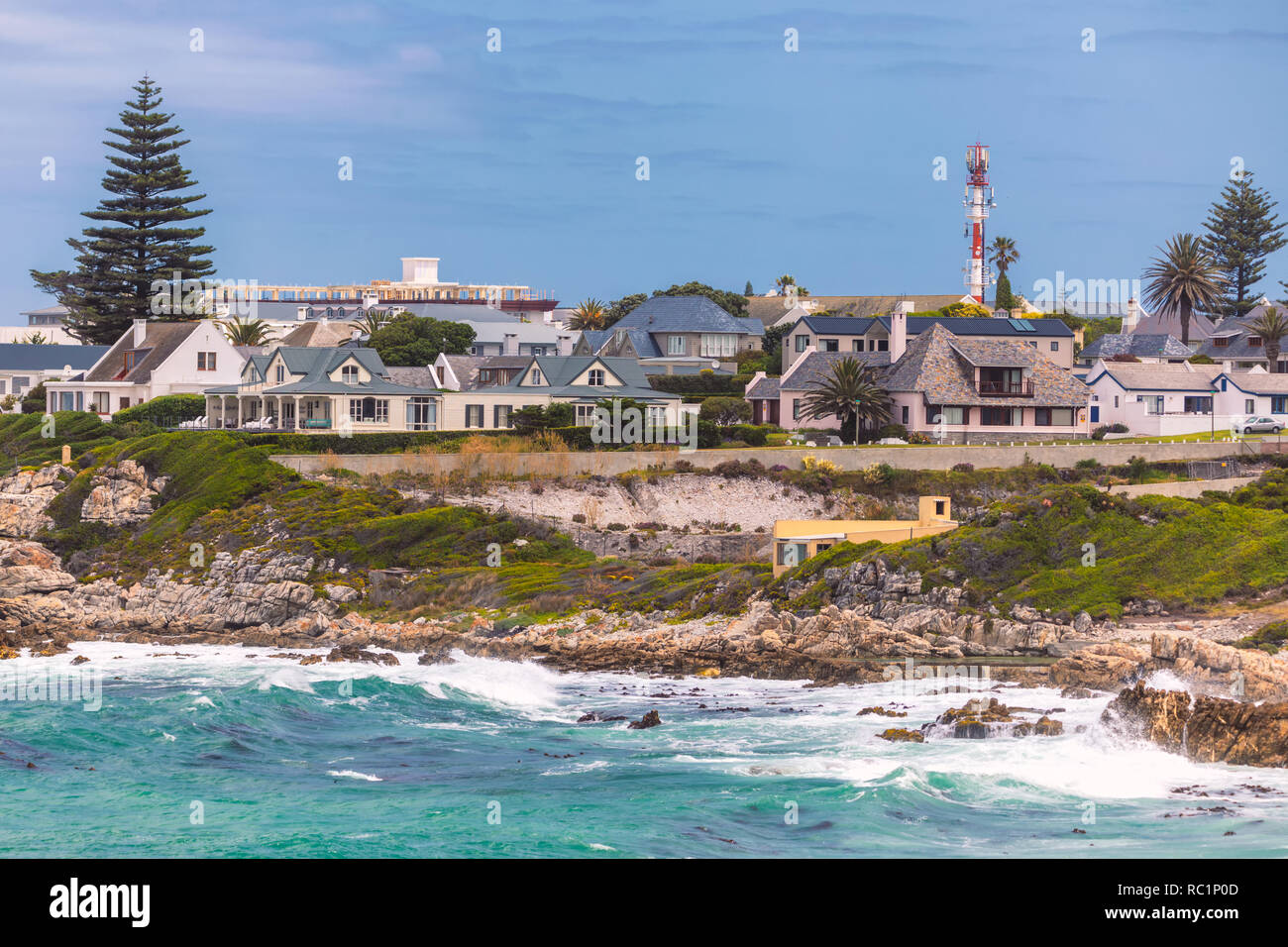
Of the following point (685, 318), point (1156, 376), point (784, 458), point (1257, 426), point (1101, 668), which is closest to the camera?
point (1101, 668)

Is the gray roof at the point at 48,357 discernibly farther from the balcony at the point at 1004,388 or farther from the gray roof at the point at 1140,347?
Answer: the gray roof at the point at 1140,347

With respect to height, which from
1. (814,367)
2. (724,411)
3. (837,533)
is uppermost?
(814,367)

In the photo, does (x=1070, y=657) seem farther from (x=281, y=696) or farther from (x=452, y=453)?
(x=452, y=453)

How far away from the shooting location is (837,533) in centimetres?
4553

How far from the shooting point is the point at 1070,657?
3334cm

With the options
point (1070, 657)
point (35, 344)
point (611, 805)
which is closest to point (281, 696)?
point (611, 805)

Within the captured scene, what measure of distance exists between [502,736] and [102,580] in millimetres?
24485

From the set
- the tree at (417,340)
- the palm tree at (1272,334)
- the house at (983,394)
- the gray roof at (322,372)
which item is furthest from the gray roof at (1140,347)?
the gray roof at (322,372)

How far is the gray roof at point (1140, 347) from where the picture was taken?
96.4 metres

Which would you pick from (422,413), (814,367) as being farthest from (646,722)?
(814,367)

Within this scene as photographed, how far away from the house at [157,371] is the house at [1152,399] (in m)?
47.0

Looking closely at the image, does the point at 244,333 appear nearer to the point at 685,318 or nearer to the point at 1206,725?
the point at 685,318

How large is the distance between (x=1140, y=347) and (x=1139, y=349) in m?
0.23
